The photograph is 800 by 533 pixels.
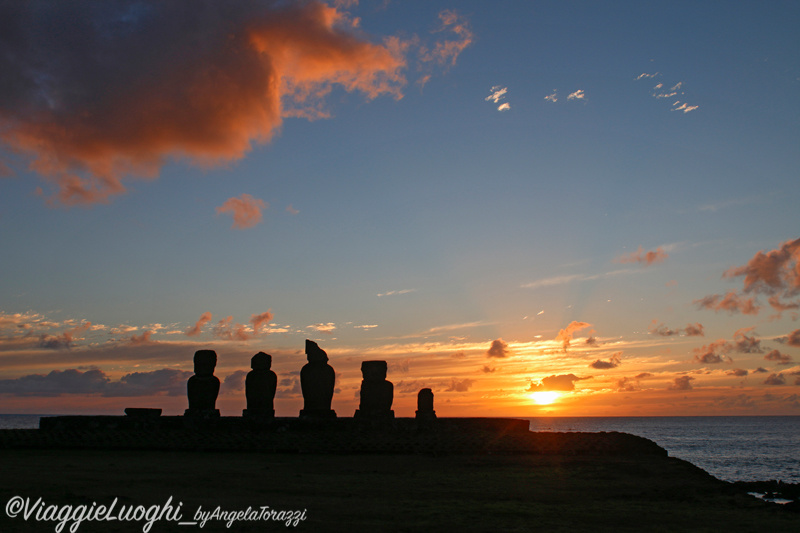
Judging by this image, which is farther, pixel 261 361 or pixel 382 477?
pixel 261 361

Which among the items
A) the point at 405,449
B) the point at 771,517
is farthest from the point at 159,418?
the point at 771,517

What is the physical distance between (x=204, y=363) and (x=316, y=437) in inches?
248

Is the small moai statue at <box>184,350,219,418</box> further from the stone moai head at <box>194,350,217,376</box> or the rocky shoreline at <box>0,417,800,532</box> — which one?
the rocky shoreline at <box>0,417,800,532</box>

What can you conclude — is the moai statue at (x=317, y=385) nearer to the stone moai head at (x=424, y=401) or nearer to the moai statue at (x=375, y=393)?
the moai statue at (x=375, y=393)

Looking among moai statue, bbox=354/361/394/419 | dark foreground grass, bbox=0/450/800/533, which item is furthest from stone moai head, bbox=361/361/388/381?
dark foreground grass, bbox=0/450/800/533

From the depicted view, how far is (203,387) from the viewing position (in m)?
23.4

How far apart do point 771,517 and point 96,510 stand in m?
10.5

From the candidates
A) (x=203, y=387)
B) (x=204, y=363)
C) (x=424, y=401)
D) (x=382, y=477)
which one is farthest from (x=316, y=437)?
(x=382, y=477)

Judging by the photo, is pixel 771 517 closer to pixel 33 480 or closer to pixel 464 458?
pixel 464 458

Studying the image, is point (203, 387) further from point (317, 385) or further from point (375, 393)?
point (375, 393)

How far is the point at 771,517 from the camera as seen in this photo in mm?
10195

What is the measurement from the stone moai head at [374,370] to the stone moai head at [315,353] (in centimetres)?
160

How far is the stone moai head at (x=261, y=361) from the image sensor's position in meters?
23.9

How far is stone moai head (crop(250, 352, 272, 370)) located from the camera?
23.9 metres
